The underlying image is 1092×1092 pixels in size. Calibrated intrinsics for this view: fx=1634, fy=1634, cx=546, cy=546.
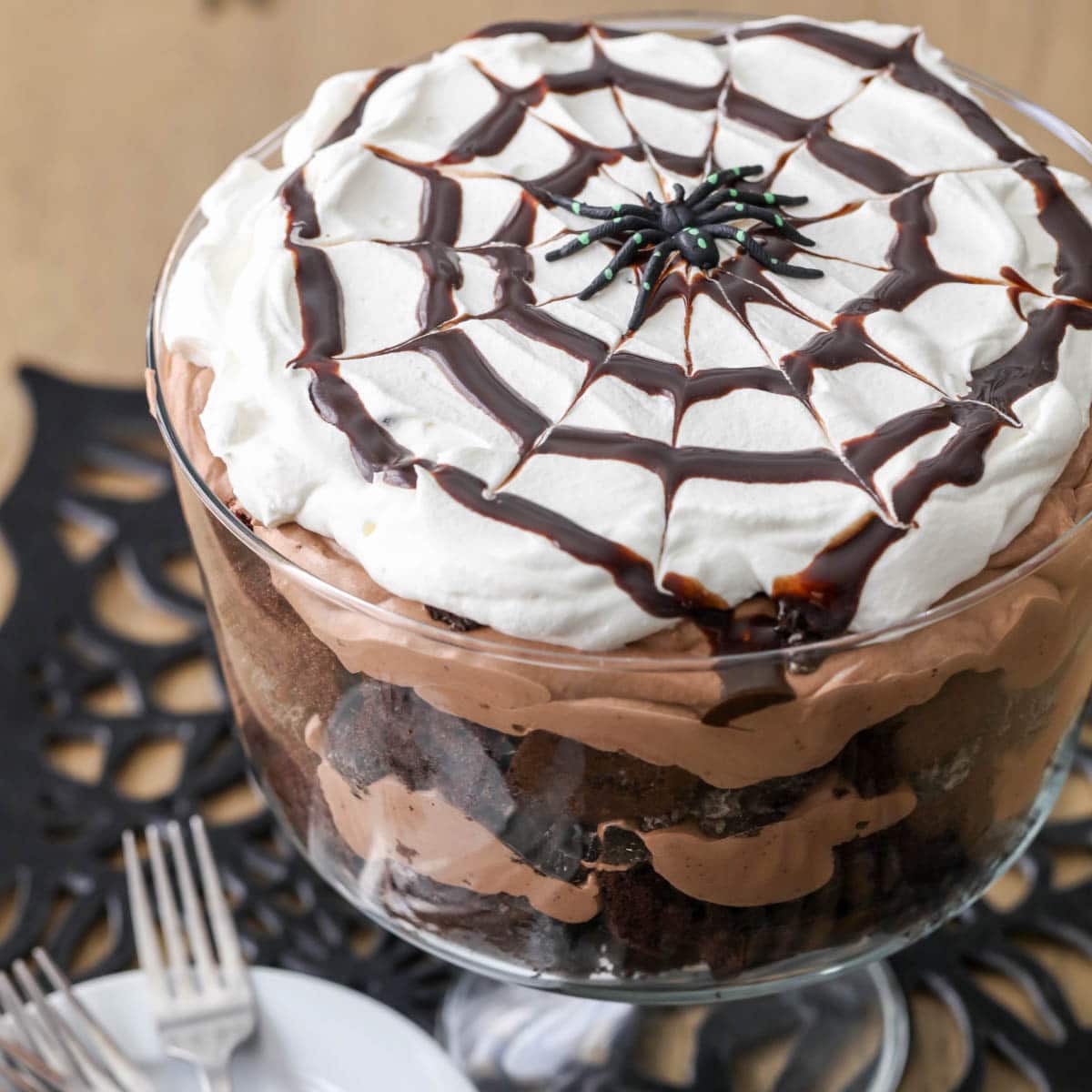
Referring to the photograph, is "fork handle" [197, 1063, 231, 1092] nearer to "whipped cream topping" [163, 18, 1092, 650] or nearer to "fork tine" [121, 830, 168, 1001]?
"fork tine" [121, 830, 168, 1001]

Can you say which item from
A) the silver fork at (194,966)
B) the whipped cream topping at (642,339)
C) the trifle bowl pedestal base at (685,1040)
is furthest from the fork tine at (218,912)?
the whipped cream topping at (642,339)

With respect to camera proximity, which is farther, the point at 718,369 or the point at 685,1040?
the point at 685,1040

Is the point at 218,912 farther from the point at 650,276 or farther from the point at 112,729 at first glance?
the point at 650,276

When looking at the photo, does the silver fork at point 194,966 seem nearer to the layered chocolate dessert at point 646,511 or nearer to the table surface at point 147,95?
the layered chocolate dessert at point 646,511

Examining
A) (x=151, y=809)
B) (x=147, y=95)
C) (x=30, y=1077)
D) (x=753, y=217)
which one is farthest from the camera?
(x=147, y=95)

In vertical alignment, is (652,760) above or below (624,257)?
below

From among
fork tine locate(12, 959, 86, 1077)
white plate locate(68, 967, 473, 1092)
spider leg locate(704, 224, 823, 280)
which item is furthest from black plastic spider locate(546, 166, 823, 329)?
fork tine locate(12, 959, 86, 1077)

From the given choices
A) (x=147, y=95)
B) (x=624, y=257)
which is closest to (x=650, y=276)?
(x=624, y=257)
